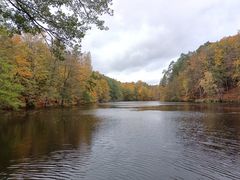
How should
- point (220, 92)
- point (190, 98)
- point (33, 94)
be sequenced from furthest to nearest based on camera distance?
point (190, 98) < point (220, 92) < point (33, 94)

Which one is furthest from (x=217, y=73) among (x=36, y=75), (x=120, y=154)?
(x=120, y=154)

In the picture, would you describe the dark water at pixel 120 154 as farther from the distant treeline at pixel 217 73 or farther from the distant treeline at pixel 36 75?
the distant treeline at pixel 217 73

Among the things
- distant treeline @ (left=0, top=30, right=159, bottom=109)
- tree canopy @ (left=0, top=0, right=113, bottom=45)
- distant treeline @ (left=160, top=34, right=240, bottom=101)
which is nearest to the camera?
tree canopy @ (left=0, top=0, right=113, bottom=45)

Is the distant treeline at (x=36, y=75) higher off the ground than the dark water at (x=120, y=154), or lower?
higher

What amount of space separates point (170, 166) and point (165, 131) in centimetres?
1004

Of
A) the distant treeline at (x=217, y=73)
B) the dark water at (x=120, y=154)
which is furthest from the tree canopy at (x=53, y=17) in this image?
the distant treeline at (x=217, y=73)

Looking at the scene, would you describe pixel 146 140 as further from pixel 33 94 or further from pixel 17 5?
pixel 33 94

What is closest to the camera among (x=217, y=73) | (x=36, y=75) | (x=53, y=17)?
(x=53, y=17)

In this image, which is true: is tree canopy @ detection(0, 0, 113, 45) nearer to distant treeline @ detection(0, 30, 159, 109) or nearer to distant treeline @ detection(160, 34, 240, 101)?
distant treeline @ detection(0, 30, 159, 109)

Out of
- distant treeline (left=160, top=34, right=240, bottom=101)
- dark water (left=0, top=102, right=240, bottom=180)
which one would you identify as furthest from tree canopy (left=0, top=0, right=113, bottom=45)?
distant treeline (left=160, top=34, right=240, bottom=101)

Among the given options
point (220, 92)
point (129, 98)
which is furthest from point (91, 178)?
point (129, 98)

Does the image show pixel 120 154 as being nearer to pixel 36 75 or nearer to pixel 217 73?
pixel 36 75

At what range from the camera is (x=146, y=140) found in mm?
18562

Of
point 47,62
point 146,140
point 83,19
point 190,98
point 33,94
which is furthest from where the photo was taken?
point 190,98
